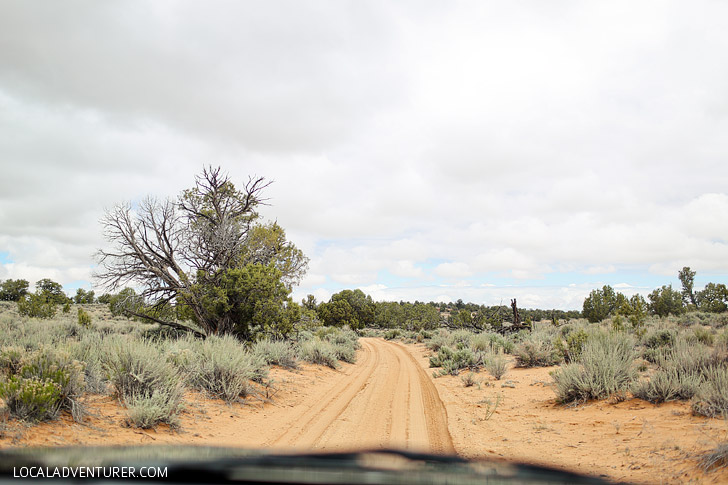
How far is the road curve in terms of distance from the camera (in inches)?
229

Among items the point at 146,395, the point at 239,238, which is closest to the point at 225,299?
the point at 239,238

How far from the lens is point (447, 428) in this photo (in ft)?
22.9

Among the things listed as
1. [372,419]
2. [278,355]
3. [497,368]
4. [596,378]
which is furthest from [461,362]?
[372,419]

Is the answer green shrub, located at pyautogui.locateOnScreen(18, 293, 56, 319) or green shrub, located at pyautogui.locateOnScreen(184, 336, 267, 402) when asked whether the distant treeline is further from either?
green shrub, located at pyautogui.locateOnScreen(184, 336, 267, 402)

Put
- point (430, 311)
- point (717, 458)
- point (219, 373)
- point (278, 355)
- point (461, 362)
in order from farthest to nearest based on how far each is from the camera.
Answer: point (430, 311) → point (461, 362) → point (278, 355) → point (219, 373) → point (717, 458)

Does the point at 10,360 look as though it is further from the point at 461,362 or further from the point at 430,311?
the point at 430,311

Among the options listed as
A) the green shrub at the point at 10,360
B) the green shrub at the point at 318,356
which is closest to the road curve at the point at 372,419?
the green shrub at the point at 318,356

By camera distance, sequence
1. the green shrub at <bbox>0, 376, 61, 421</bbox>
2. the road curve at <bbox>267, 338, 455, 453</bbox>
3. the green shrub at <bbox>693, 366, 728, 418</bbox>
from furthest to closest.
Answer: the road curve at <bbox>267, 338, 455, 453</bbox> < the green shrub at <bbox>693, 366, 728, 418</bbox> < the green shrub at <bbox>0, 376, 61, 421</bbox>

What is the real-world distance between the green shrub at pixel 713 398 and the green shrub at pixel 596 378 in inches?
69.3

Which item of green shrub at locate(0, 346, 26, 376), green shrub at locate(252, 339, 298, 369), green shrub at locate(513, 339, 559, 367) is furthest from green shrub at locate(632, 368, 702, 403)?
green shrub at locate(0, 346, 26, 376)

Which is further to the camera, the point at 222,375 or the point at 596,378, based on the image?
the point at 222,375

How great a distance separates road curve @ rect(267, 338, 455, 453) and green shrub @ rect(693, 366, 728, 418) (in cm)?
395

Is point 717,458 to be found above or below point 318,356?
above

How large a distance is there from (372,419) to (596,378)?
5.01 meters
